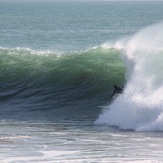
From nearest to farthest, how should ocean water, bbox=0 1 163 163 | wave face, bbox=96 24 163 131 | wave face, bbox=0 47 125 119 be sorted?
1. ocean water, bbox=0 1 163 163
2. wave face, bbox=96 24 163 131
3. wave face, bbox=0 47 125 119

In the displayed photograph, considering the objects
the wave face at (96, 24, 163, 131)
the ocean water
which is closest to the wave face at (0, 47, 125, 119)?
the ocean water

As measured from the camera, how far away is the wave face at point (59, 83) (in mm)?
26609

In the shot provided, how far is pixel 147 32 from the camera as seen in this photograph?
32.1m

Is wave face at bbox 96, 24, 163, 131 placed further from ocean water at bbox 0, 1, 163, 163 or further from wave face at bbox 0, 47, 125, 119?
wave face at bbox 0, 47, 125, 119

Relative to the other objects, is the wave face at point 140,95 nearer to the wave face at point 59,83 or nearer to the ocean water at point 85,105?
the ocean water at point 85,105

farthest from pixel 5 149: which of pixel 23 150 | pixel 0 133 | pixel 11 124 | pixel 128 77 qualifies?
pixel 128 77

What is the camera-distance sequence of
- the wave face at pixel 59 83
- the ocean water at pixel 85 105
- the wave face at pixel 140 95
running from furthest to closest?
1. the wave face at pixel 59 83
2. the wave face at pixel 140 95
3. the ocean water at pixel 85 105

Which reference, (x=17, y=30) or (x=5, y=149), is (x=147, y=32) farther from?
(x=17, y=30)

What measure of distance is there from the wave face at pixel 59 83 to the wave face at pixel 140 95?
116cm

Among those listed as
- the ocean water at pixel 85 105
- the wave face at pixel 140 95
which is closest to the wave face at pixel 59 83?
the ocean water at pixel 85 105

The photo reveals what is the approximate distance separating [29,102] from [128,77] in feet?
12.5

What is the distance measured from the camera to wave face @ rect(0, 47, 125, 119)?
1048 inches

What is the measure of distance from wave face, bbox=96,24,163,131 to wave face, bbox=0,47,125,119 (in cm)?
116

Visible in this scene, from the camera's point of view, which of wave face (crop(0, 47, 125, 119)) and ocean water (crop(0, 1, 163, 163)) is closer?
ocean water (crop(0, 1, 163, 163))
